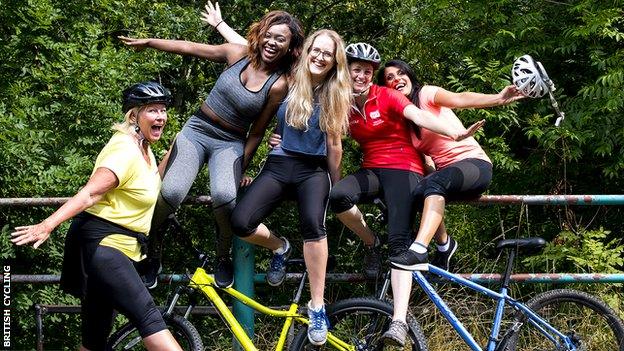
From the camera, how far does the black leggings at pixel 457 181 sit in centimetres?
614

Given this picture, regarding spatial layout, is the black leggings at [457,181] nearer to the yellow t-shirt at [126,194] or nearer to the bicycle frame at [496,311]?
the bicycle frame at [496,311]

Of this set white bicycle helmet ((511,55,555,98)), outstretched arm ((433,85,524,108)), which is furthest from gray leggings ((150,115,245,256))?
white bicycle helmet ((511,55,555,98))

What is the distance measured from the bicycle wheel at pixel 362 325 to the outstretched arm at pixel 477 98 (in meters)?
1.25

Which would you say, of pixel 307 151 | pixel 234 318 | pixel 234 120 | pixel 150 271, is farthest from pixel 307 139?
pixel 150 271

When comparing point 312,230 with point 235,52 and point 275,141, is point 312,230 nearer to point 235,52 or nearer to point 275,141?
point 275,141

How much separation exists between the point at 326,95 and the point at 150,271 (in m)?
1.45

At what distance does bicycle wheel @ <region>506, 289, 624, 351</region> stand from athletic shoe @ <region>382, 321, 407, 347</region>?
31.3 inches

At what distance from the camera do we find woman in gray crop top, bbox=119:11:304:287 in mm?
6148

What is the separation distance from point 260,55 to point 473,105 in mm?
1288

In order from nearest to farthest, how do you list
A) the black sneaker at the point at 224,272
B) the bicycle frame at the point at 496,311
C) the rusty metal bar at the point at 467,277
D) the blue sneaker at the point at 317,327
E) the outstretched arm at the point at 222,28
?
1. the blue sneaker at the point at 317,327
2. the bicycle frame at the point at 496,311
3. the black sneaker at the point at 224,272
4. the rusty metal bar at the point at 467,277
5. the outstretched arm at the point at 222,28

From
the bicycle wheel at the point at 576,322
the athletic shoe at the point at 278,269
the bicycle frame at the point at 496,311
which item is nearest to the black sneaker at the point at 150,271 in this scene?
the athletic shoe at the point at 278,269

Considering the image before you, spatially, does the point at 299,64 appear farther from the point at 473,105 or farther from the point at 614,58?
the point at 614,58

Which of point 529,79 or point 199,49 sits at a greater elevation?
point 199,49

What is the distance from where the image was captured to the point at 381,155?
6.34 m
